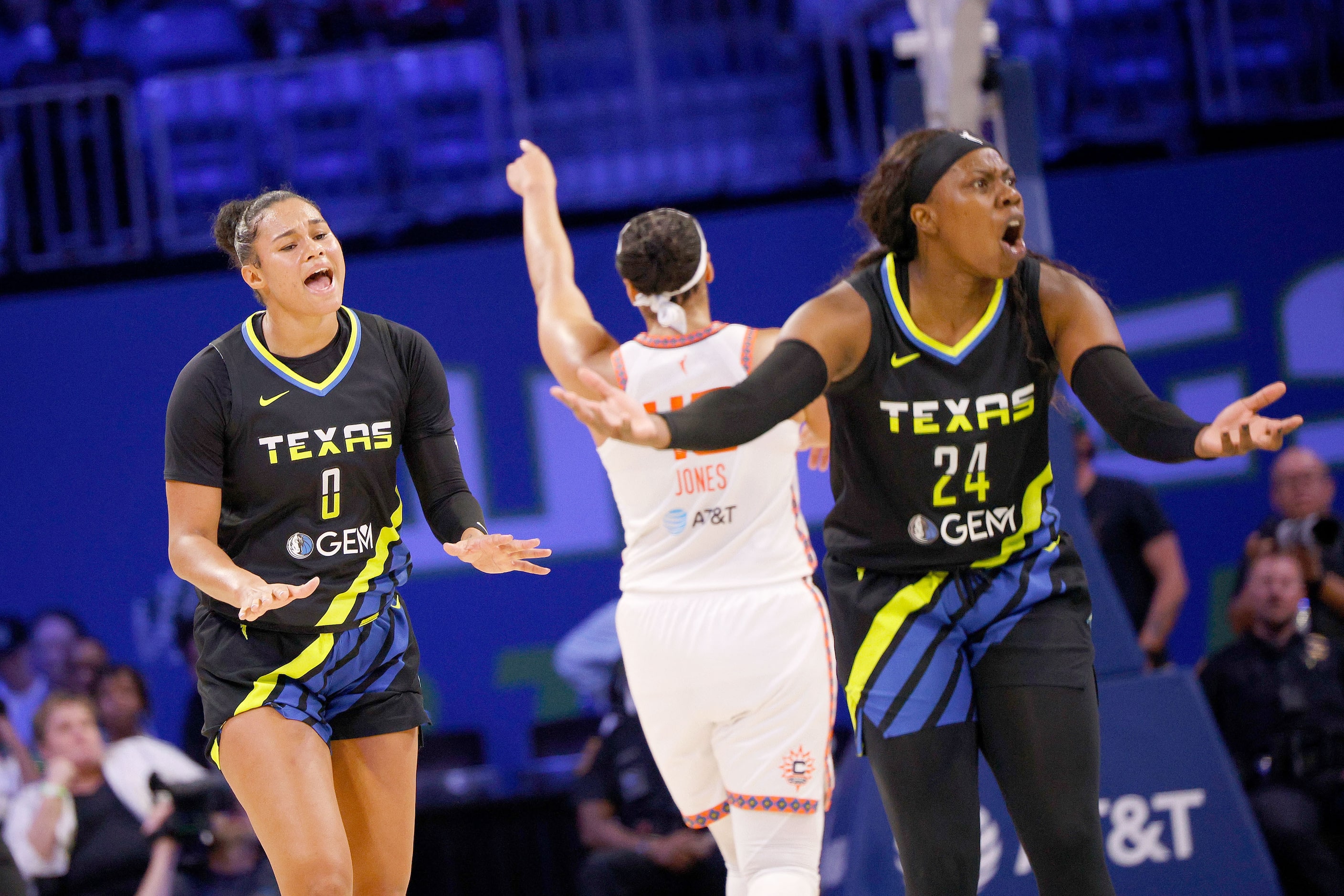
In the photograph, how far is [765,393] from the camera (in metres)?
2.87

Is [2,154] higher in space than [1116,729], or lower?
higher

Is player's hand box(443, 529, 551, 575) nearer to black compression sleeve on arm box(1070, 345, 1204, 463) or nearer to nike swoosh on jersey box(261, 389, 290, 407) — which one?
nike swoosh on jersey box(261, 389, 290, 407)

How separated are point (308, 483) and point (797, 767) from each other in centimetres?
151

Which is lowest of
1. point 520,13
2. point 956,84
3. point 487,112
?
point 956,84

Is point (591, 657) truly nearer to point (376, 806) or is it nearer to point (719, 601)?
point (719, 601)

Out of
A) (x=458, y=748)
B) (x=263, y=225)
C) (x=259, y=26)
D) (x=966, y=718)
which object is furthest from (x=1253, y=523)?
(x=259, y=26)

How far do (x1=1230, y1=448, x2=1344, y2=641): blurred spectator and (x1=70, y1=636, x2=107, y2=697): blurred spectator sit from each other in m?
5.59

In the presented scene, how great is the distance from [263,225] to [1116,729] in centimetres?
317

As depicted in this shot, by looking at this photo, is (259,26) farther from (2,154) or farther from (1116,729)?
(1116,729)

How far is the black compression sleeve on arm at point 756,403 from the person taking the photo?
9.05ft

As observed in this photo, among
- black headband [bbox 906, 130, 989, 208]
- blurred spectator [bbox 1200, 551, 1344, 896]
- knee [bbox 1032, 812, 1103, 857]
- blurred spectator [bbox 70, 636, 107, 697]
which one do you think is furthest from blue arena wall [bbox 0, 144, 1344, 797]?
knee [bbox 1032, 812, 1103, 857]

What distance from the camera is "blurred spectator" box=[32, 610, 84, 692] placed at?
802cm

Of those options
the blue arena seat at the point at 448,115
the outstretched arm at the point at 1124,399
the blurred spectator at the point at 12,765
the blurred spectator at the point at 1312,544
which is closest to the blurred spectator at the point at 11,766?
the blurred spectator at the point at 12,765

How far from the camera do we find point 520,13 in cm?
960
